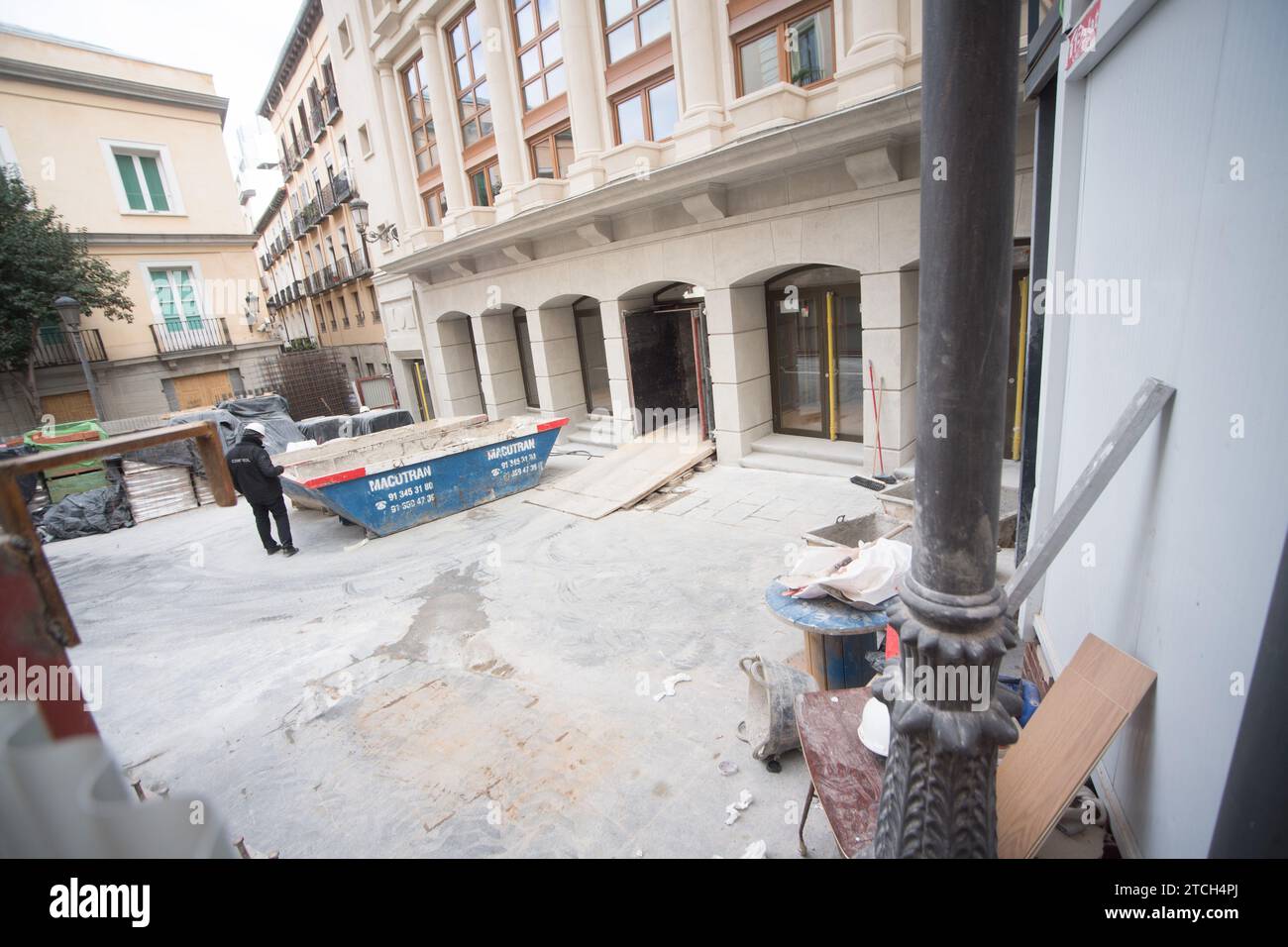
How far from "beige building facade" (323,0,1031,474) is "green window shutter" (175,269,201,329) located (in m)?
9.89

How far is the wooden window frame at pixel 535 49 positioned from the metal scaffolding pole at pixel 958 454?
39.8 feet

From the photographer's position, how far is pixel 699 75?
9.23 metres

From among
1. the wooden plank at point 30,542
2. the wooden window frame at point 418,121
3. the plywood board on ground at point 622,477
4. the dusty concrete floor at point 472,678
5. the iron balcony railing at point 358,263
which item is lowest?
the dusty concrete floor at point 472,678

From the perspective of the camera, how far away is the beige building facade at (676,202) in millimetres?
7996

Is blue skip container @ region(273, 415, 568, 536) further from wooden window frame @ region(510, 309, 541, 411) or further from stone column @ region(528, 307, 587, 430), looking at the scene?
wooden window frame @ region(510, 309, 541, 411)

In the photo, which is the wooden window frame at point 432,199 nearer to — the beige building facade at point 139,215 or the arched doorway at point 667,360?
the arched doorway at point 667,360

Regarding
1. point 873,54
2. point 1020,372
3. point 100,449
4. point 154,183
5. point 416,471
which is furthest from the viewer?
point 154,183

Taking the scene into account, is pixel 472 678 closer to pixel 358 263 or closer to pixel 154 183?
pixel 358 263

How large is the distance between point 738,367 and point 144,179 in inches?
887

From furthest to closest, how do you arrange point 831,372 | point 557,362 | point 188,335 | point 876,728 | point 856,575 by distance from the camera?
point 188,335, point 557,362, point 831,372, point 856,575, point 876,728

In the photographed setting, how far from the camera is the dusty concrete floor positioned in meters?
3.56

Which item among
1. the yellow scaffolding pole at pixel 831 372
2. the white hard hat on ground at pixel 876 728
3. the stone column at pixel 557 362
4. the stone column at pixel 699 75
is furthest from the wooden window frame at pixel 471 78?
the white hard hat on ground at pixel 876 728

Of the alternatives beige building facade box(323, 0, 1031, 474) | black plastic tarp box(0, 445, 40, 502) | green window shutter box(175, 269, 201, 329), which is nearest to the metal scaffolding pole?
beige building facade box(323, 0, 1031, 474)

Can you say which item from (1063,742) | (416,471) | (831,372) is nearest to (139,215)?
(416,471)
